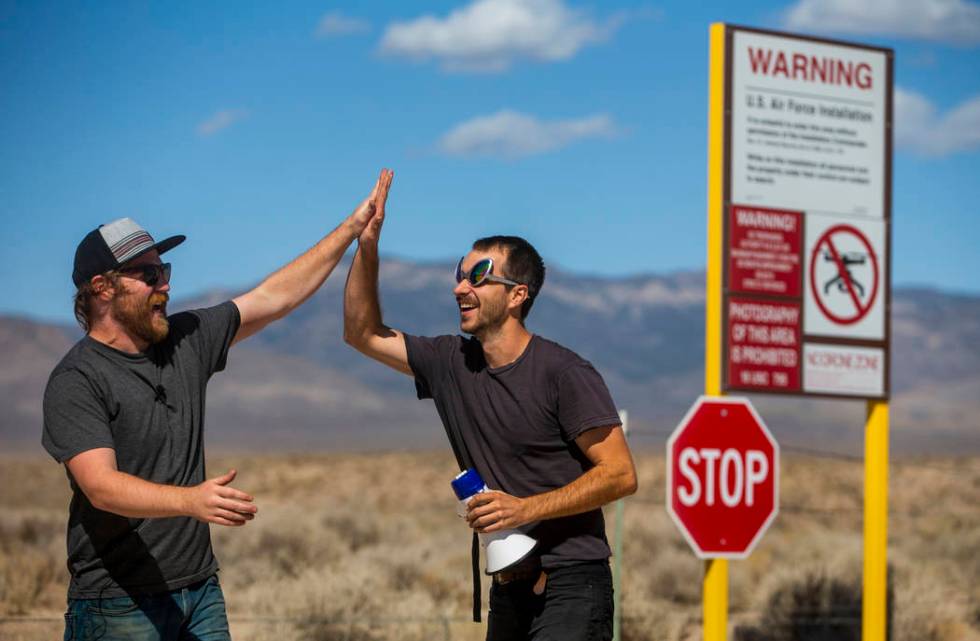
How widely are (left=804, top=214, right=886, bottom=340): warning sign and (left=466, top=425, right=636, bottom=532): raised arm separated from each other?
14.6 ft

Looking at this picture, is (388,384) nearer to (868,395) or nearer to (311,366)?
(311,366)

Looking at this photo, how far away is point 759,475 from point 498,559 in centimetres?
368

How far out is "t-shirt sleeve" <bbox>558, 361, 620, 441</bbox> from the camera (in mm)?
5387

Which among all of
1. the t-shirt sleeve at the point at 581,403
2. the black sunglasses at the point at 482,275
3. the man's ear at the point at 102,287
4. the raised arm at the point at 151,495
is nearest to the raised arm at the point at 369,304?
the black sunglasses at the point at 482,275

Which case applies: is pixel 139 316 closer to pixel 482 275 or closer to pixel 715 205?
pixel 482 275

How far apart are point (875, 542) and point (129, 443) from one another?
5.98m

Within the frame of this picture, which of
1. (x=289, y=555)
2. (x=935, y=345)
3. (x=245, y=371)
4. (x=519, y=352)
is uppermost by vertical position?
(x=935, y=345)

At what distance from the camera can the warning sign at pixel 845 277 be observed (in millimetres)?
9617

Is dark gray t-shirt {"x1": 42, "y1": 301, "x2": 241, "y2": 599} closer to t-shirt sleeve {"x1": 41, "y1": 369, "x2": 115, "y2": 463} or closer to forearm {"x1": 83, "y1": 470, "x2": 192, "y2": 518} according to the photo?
t-shirt sleeve {"x1": 41, "y1": 369, "x2": 115, "y2": 463}

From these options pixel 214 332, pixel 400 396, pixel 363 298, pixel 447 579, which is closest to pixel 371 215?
pixel 363 298

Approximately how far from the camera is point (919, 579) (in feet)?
51.6

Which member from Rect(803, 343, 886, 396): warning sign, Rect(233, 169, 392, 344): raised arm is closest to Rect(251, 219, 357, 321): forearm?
Rect(233, 169, 392, 344): raised arm

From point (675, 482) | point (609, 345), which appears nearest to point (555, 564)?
point (675, 482)

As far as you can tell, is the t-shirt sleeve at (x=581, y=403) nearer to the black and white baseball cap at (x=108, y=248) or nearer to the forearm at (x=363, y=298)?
the forearm at (x=363, y=298)
